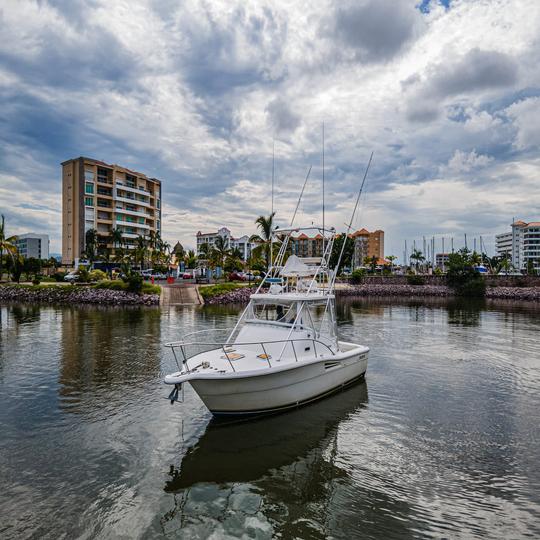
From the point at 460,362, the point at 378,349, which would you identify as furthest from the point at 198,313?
the point at 460,362

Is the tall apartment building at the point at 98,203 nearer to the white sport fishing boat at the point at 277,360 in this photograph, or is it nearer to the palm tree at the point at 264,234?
the palm tree at the point at 264,234

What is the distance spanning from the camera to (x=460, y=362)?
63.6 ft

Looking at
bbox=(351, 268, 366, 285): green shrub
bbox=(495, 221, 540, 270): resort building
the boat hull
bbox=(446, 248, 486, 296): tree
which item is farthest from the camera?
bbox=(495, 221, 540, 270): resort building

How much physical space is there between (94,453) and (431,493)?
25.9 ft

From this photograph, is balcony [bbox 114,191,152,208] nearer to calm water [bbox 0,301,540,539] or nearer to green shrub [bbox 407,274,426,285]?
green shrub [bbox 407,274,426,285]

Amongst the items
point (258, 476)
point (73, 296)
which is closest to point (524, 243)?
point (73, 296)

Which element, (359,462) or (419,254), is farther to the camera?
(419,254)

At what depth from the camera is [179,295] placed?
5094cm

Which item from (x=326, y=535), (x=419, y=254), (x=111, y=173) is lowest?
(x=326, y=535)

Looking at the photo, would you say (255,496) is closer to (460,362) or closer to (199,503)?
(199,503)

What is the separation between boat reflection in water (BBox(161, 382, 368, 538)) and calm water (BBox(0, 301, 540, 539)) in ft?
0.11

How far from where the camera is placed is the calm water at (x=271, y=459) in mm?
7145

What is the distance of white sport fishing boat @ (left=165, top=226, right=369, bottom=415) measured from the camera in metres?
10.5

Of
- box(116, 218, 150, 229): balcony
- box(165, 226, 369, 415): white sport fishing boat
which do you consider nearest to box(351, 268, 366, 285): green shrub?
box(116, 218, 150, 229): balcony
